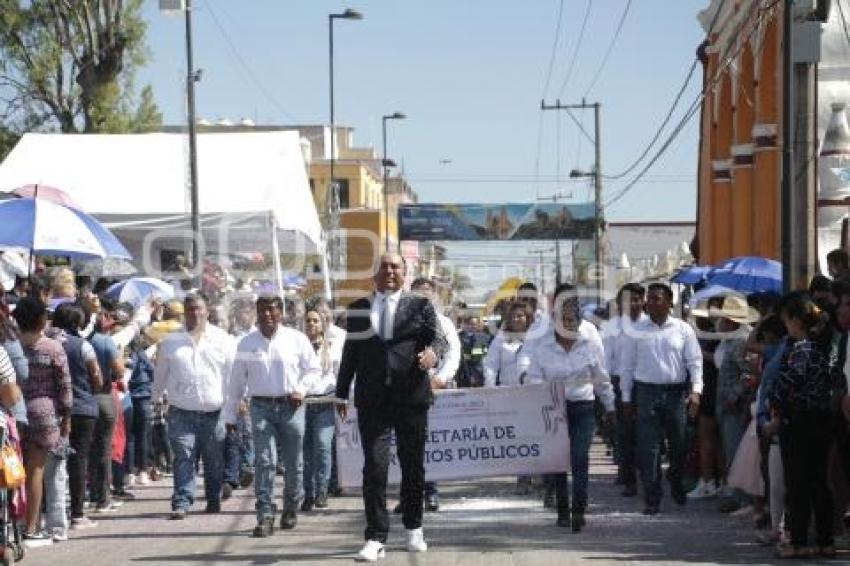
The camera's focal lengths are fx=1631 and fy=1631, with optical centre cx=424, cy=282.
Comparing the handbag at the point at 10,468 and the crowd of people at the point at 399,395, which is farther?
the crowd of people at the point at 399,395

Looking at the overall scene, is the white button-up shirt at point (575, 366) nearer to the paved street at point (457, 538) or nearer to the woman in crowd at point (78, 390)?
Answer: the paved street at point (457, 538)

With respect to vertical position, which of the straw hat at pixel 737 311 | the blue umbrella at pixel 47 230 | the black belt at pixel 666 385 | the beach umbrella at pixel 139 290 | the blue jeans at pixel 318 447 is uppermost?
the blue umbrella at pixel 47 230

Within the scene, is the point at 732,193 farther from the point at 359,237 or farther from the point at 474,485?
the point at 359,237

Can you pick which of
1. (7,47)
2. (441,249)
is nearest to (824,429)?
(7,47)

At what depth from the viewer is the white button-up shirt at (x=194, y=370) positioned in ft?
46.9

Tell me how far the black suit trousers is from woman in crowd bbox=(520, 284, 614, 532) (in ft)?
5.83

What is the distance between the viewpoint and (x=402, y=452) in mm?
11492

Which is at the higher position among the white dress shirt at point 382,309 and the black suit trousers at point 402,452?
the white dress shirt at point 382,309

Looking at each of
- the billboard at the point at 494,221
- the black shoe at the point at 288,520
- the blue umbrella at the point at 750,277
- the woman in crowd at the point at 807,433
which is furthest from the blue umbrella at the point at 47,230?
the billboard at the point at 494,221

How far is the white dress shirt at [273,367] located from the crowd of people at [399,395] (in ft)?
0.05

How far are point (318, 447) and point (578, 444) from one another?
284 centimetres

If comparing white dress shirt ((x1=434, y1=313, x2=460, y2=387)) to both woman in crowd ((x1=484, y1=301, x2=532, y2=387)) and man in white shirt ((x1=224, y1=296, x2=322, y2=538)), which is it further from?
woman in crowd ((x1=484, y1=301, x2=532, y2=387))

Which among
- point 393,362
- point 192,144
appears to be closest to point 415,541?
point 393,362

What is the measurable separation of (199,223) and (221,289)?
1.17 metres
